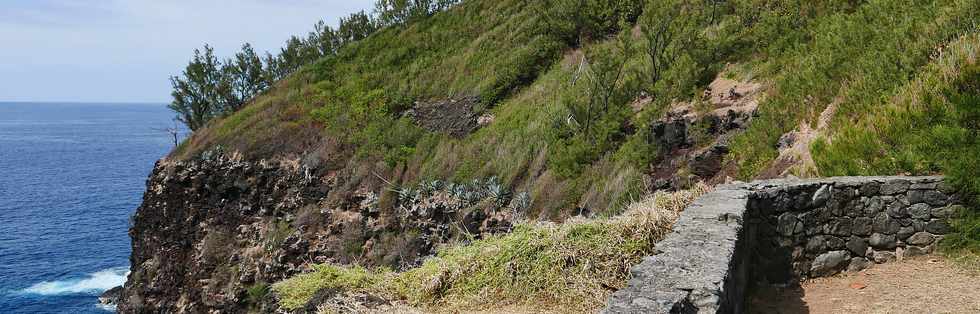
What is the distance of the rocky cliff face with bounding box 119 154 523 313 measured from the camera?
18.6 m

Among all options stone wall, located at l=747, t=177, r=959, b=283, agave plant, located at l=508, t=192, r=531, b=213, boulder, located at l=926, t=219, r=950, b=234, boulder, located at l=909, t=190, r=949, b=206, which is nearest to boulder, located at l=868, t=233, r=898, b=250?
stone wall, located at l=747, t=177, r=959, b=283

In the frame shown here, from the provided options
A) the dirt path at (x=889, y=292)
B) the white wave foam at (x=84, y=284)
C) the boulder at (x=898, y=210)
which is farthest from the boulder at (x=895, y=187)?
the white wave foam at (x=84, y=284)

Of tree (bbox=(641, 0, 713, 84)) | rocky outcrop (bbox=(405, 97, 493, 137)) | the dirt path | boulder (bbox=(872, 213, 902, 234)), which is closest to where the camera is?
the dirt path

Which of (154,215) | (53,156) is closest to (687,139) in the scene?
(154,215)

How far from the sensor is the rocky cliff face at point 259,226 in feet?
61.1

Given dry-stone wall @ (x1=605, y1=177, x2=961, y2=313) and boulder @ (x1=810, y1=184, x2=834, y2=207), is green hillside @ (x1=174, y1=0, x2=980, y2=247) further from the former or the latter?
boulder @ (x1=810, y1=184, x2=834, y2=207)

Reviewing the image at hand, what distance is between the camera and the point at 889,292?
6.20m

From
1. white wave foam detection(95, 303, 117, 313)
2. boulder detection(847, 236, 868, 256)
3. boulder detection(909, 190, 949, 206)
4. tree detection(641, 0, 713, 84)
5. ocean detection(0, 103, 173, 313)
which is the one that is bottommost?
white wave foam detection(95, 303, 117, 313)

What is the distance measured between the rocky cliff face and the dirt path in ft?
31.3

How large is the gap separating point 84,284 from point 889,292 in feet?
131

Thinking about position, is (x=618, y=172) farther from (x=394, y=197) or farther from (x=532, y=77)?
→ (x=532, y=77)

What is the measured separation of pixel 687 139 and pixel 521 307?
9229mm

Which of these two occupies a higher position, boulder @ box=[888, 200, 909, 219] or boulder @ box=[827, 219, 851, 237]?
boulder @ box=[888, 200, 909, 219]

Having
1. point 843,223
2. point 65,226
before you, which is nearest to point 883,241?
point 843,223
